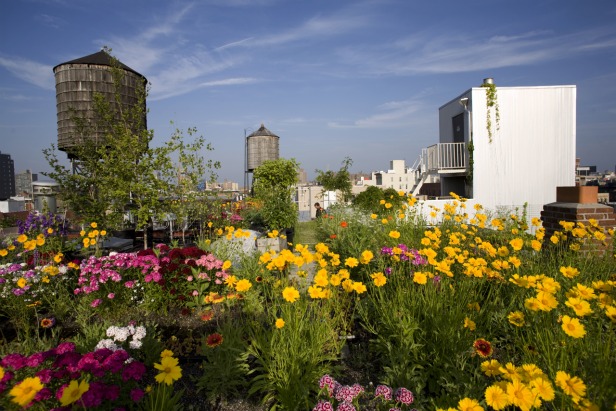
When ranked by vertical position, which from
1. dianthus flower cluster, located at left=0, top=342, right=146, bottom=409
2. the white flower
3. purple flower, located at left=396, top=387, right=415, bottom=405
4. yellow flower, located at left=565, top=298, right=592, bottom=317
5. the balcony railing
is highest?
the balcony railing

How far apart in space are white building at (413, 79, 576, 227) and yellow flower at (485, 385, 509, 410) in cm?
1491

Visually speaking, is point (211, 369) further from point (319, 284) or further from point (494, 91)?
point (494, 91)

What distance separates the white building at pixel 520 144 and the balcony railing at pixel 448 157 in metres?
0.32

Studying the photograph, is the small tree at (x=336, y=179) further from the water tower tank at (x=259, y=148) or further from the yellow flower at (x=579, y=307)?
the yellow flower at (x=579, y=307)

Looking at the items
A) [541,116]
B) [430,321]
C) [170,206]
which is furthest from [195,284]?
[541,116]

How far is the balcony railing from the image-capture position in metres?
15.1

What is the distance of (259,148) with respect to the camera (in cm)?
2236

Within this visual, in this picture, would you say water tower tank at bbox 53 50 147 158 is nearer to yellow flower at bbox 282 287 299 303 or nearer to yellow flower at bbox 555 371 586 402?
yellow flower at bbox 282 287 299 303

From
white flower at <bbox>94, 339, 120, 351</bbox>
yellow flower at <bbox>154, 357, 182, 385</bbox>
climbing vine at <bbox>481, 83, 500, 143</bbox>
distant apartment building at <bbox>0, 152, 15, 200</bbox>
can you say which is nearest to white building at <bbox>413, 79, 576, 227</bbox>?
climbing vine at <bbox>481, 83, 500, 143</bbox>

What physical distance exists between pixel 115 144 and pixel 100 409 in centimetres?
505

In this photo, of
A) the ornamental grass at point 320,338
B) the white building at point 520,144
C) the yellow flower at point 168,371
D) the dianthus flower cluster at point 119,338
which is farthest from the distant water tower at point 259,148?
the yellow flower at point 168,371

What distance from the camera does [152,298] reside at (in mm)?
3305

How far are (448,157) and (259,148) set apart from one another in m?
12.0

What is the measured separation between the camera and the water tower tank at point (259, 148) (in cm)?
2236
